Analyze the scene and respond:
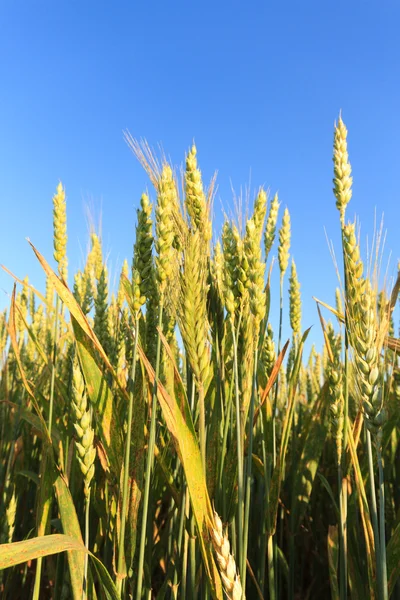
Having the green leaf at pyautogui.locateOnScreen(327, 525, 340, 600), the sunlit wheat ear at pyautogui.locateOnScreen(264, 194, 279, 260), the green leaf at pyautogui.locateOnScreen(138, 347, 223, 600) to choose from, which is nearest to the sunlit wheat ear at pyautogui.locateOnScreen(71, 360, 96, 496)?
the green leaf at pyautogui.locateOnScreen(138, 347, 223, 600)

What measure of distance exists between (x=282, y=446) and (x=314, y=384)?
2.57 m

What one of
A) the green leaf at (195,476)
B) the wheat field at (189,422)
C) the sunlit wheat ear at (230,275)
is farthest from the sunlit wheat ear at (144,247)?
the green leaf at (195,476)

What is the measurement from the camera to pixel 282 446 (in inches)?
57.1

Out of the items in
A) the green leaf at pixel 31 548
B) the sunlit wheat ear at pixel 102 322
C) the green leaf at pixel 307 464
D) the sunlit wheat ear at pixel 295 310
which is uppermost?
the sunlit wheat ear at pixel 295 310

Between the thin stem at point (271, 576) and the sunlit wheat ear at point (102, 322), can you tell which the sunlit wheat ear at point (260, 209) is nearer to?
the sunlit wheat ear at point (102, 322)

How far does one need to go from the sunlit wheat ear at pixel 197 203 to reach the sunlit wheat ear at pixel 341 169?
40 centimetres

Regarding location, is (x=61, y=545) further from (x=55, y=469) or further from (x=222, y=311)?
(x=222, y=311)

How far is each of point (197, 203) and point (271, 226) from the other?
0.70m

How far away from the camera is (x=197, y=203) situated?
4.46 ft

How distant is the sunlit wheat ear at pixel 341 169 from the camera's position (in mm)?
1435

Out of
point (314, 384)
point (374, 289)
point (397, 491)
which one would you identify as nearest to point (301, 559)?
point (397, 491)

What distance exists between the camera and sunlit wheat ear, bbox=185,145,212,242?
1.35 meters

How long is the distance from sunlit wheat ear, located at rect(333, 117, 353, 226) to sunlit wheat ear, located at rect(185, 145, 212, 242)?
0.40 m

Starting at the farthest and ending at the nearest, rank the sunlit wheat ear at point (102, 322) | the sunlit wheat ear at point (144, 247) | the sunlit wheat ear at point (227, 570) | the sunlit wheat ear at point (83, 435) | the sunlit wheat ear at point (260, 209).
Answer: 1. the sunlit wheat ear at point (102, 322)
2. the sunlit wheat ear at point (260, 209)
3. the sunlit wheat ear at point (144, 247)
4. the sunlit wheat ear at point (83, 435)
5. the sunlit wheat ear at point (227, 570)
